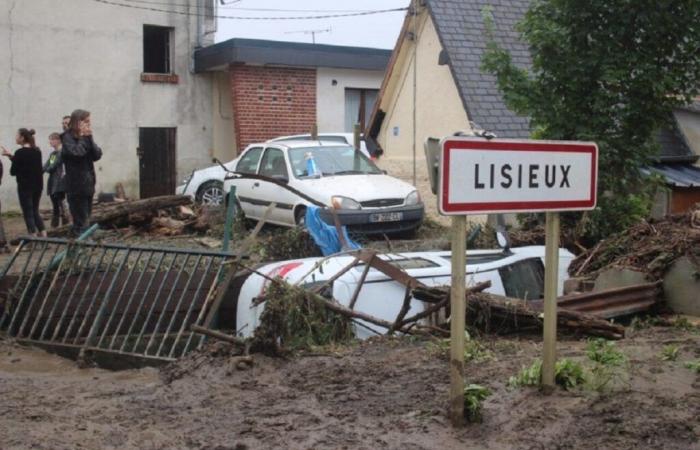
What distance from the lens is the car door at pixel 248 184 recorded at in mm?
14641

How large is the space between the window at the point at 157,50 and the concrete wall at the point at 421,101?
7255 millimetres

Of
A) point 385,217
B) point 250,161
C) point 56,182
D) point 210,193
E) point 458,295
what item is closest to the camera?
point 458,295

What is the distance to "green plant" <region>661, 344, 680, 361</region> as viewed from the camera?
5102 mm

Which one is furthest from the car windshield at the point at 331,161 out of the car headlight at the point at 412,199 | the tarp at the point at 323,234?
the tarp at the point at 323,234

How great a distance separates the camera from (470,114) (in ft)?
48.9

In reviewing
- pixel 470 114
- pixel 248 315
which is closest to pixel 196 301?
pixel 248 315

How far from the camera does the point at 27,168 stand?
12398mm

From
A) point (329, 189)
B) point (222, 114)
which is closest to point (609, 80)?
point (329, 189)

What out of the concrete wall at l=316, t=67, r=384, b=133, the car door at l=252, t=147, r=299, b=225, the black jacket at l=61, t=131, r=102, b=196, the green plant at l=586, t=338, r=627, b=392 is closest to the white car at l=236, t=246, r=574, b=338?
the green plant at l=586, t=338, r=627, b=392

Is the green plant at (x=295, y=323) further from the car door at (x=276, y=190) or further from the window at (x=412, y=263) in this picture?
the car door at (x=276, y=190)

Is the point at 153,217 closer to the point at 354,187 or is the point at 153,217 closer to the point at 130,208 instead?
the point at 130,208

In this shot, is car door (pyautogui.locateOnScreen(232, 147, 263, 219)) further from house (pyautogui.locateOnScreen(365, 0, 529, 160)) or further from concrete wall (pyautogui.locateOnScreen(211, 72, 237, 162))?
concrete wall (pyautogui.locateOnScreen(211, 72, 237, 162))

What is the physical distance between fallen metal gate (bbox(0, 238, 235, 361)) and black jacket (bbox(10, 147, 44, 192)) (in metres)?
4.29

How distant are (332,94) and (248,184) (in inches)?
345
